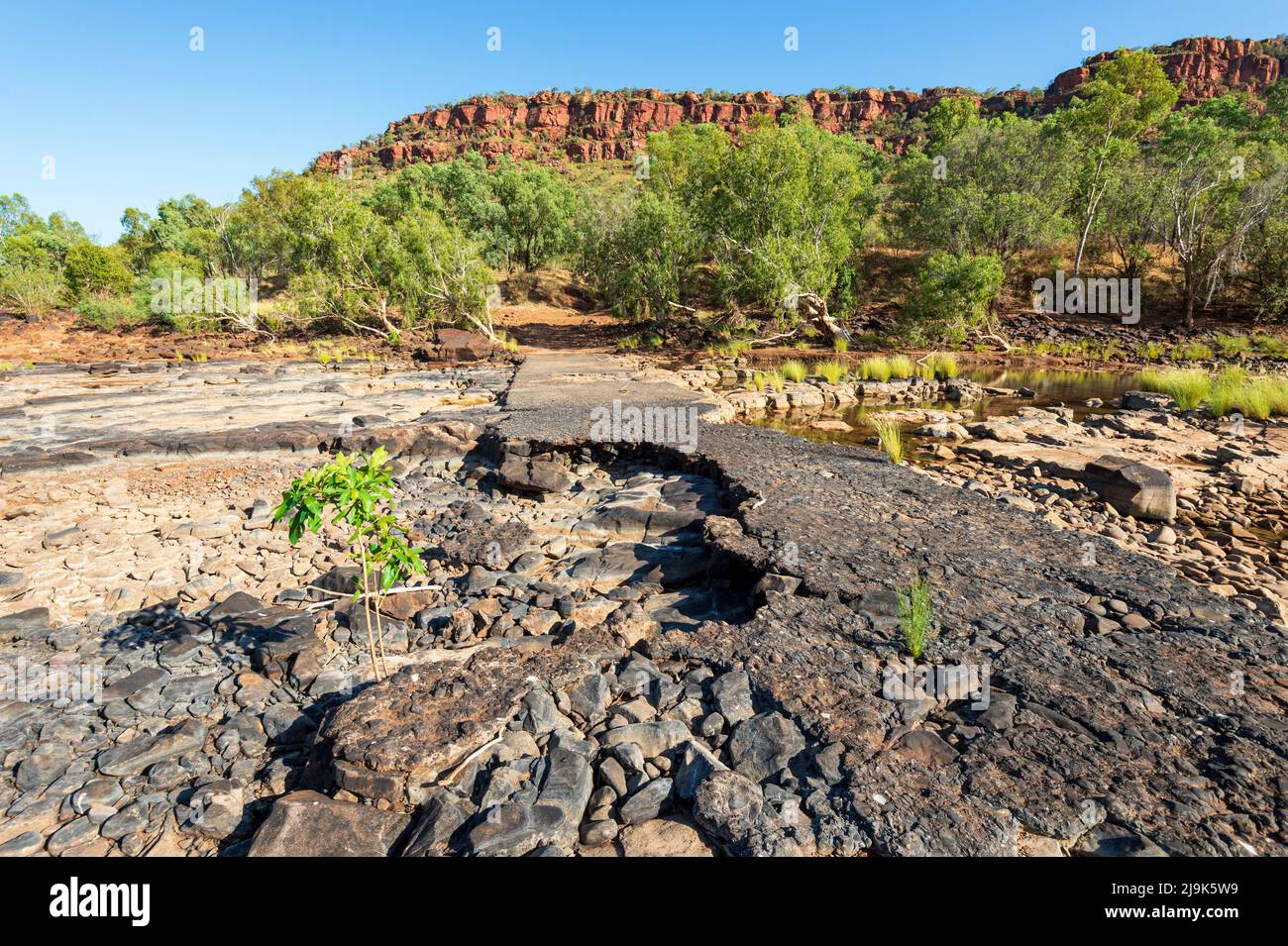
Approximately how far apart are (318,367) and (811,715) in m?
17.1

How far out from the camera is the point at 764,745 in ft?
8.17

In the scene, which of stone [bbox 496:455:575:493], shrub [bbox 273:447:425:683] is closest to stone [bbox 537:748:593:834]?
shrub [bbox 273:447:425:683]

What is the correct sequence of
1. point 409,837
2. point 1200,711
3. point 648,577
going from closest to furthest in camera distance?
point 409,837 < point 1200,711 < point 648,577

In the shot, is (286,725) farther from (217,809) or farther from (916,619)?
(916,619)

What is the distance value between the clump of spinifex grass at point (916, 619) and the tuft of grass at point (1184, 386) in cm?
1070

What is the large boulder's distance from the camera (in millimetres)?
5891

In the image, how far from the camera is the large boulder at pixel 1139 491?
5891 mm

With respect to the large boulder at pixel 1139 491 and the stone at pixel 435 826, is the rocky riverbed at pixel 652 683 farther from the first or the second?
the large boulder at pixel 1139 491

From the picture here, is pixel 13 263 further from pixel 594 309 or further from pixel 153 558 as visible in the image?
pixel 153 558

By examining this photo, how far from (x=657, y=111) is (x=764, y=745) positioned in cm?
9142

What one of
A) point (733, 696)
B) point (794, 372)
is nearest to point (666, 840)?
point (733, 696)

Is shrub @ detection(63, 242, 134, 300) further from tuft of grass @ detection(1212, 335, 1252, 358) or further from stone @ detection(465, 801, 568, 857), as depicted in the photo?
tuft of grass @ detection(1212, 335, 1252, 358)
